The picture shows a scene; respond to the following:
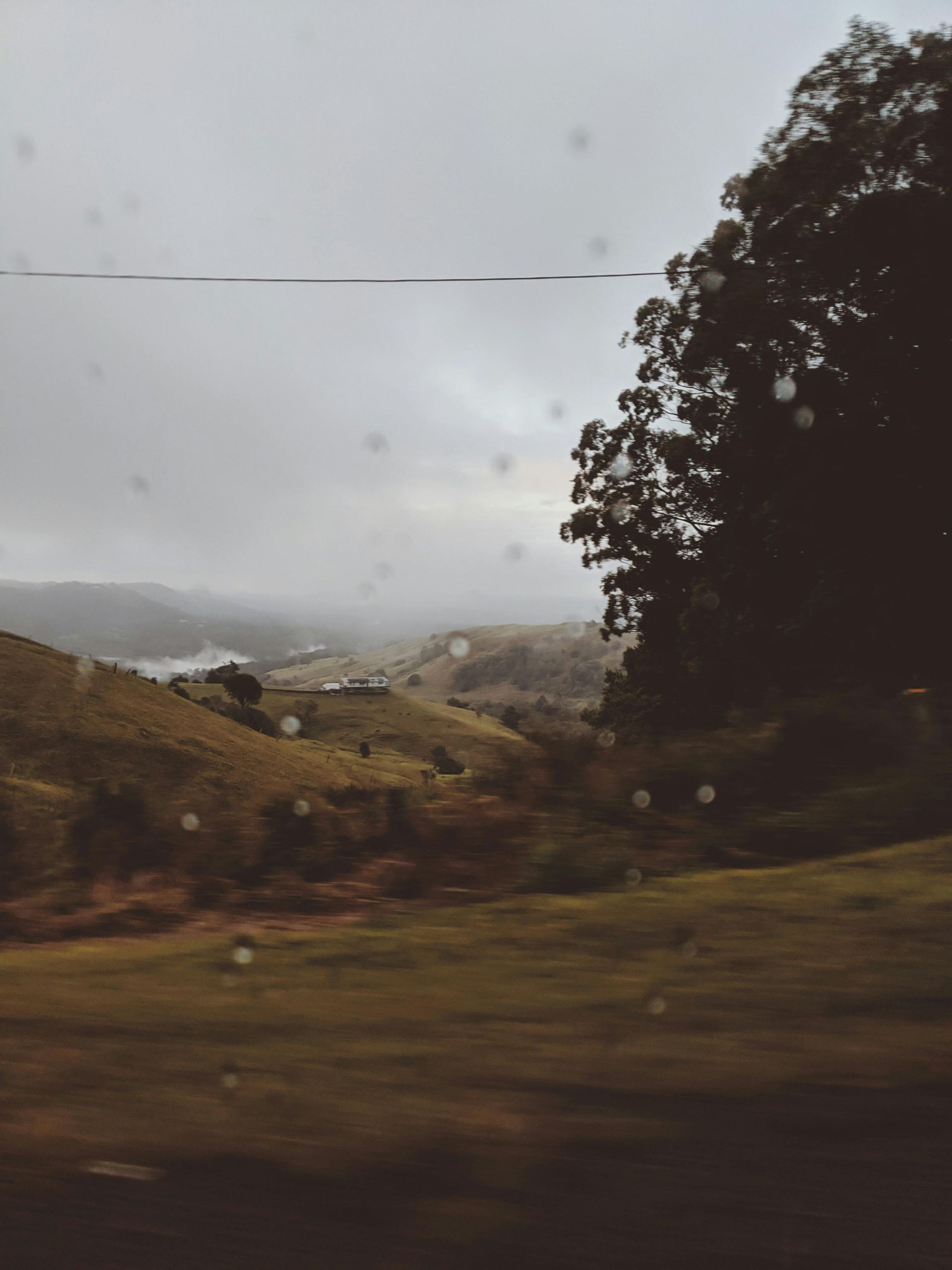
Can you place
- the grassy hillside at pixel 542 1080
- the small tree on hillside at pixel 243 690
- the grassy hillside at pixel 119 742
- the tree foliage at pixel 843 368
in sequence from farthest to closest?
the small tree on hillside at pixel 243 690, the grassy hillside at pixel 119 742, the tree foliage at pixel 843 368, the grassy hillside at pixel 542 1080

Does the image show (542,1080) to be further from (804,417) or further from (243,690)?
(243,690)

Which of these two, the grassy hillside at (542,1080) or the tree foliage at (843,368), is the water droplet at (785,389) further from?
the grassy hillside at (542,1080)

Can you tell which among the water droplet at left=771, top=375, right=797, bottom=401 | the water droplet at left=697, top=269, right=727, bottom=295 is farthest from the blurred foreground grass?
the water droplet at left=697, top=269, right=727, bottom=295

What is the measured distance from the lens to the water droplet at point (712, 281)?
1798 centimetres

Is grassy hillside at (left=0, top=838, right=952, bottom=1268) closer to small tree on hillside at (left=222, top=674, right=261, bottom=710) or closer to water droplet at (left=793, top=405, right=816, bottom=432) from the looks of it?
water droplet at (left=793, top=405, right=816, bottom=432)

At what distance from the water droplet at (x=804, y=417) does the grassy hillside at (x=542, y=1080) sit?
13.0 metres

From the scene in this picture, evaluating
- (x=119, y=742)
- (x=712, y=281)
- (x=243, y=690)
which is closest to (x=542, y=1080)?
(x=712, y=281)

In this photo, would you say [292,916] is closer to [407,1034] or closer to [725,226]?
[407,1034]

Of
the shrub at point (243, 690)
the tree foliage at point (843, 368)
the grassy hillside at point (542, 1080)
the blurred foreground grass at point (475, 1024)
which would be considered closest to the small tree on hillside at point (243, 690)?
the shrub at point (243, 690)

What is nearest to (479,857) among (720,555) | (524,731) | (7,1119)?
(524,731)

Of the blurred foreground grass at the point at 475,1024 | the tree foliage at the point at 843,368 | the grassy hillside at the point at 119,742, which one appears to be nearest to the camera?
the blurred foreground grass at the point at 475,1024

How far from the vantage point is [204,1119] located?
3.07m

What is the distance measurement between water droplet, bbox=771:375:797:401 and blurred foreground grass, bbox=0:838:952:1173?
12803 mm

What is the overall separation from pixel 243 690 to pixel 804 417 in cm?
6478
